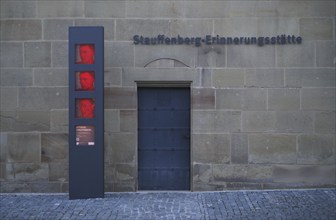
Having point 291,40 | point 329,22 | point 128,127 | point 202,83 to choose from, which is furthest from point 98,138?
point 329,22

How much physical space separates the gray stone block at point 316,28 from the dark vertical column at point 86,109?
3677 mm

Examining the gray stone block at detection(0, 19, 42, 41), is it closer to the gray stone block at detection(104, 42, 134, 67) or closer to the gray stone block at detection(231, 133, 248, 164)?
the gray stone block at detection(104, 42, 134, 67)

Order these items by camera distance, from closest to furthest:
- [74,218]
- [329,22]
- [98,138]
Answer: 1. [74,218]
2. [98,138]
3. [329,22]

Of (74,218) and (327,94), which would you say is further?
(327,94)

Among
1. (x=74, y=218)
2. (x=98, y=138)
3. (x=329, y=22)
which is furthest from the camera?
(x=329, y=22)

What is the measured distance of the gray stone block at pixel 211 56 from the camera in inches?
354

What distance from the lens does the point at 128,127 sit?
902 centimetres

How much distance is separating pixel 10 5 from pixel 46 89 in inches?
66.0

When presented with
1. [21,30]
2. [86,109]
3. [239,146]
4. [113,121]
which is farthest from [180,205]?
[21,30]

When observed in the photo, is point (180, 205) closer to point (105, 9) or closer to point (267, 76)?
point (267, 76)

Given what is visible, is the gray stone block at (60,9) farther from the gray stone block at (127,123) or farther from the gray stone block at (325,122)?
the gray stone block at (325,122)

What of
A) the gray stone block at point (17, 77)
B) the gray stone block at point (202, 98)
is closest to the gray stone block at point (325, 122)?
the gray stone block at point (202, 98)

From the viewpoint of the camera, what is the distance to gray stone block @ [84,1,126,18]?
8969mm

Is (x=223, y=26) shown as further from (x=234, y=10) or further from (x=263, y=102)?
(x=263, y=102)
